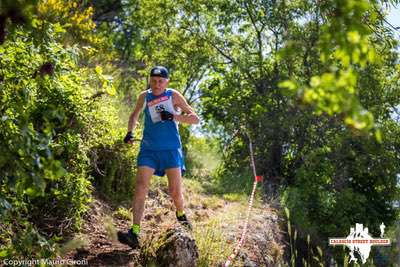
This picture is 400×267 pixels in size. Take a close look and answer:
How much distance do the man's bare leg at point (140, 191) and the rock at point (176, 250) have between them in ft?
2.45

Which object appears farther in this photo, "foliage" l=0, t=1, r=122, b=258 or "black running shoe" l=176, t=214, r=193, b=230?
"black running shoe" l=176, t=214, r=193, b=230

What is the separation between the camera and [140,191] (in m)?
6.11

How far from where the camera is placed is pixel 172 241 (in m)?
5.24

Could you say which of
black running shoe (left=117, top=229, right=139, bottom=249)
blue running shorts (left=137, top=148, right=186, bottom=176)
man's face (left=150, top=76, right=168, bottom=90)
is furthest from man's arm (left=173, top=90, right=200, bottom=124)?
black running shoe (left=117, top=229, right=139, bottom=249)

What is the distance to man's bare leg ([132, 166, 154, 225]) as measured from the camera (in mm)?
6063

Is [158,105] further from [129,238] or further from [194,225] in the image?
[194,225]

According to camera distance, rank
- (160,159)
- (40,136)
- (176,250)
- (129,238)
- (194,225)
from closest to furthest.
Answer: (40,136) → (176,250) → (129,238) → (160,159) → (194,225)

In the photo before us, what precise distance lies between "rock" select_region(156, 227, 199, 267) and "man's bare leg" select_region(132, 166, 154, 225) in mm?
747

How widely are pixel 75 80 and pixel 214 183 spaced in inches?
213

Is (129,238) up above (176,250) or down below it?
above

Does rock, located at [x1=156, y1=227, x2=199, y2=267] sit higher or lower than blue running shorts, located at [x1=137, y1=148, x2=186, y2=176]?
lower

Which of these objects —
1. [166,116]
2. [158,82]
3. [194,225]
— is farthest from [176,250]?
[194,225]

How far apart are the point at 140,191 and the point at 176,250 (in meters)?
1.04

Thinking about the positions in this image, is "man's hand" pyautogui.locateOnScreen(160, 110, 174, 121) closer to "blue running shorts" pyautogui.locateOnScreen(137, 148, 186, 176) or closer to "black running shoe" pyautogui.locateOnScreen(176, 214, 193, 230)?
"blue running shorts" pyautogui.locateOnScreen(137, 148, 186, 176)
